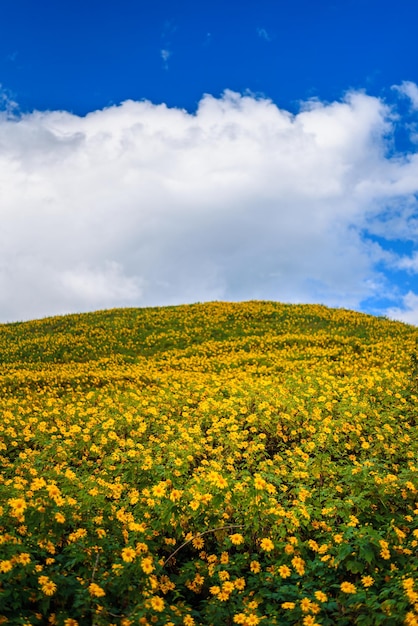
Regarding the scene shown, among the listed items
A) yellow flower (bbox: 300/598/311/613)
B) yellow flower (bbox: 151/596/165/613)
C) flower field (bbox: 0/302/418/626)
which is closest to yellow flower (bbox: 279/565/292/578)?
flower field (bbox: 0/302/418/626)

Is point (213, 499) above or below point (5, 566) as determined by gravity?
above

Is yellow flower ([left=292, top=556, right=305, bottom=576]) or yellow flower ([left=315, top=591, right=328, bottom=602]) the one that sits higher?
yellow flower ([left=292, top=556, right=305, bottom=576])

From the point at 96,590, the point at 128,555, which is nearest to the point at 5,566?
the point at 96,590

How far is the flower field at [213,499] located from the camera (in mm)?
4965

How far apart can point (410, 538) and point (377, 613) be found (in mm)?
2311

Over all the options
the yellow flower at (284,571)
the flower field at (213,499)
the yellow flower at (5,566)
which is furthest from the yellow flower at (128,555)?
the yellow flower at (284,571)

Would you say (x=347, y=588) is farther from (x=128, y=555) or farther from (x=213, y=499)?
(x=128, y=555)

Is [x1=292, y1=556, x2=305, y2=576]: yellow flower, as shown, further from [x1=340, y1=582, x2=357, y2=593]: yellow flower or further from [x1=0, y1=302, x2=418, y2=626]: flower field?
[x1=340, y1=582, x2=357, y2=593]: yellow flower

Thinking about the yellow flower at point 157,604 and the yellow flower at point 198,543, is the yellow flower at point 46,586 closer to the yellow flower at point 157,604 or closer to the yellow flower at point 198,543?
the yellow flower at point 157,604

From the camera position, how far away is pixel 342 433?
1058cm

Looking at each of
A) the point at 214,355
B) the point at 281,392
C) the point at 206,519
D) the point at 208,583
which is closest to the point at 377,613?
the point at 208,583

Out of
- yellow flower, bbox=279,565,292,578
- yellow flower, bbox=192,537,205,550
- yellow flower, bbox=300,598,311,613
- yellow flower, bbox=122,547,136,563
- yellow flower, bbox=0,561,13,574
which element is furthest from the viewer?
yellow flower, bbox=192,537,205,550

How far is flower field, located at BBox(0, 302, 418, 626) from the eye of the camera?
195 inches

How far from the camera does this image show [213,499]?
6.66 m
